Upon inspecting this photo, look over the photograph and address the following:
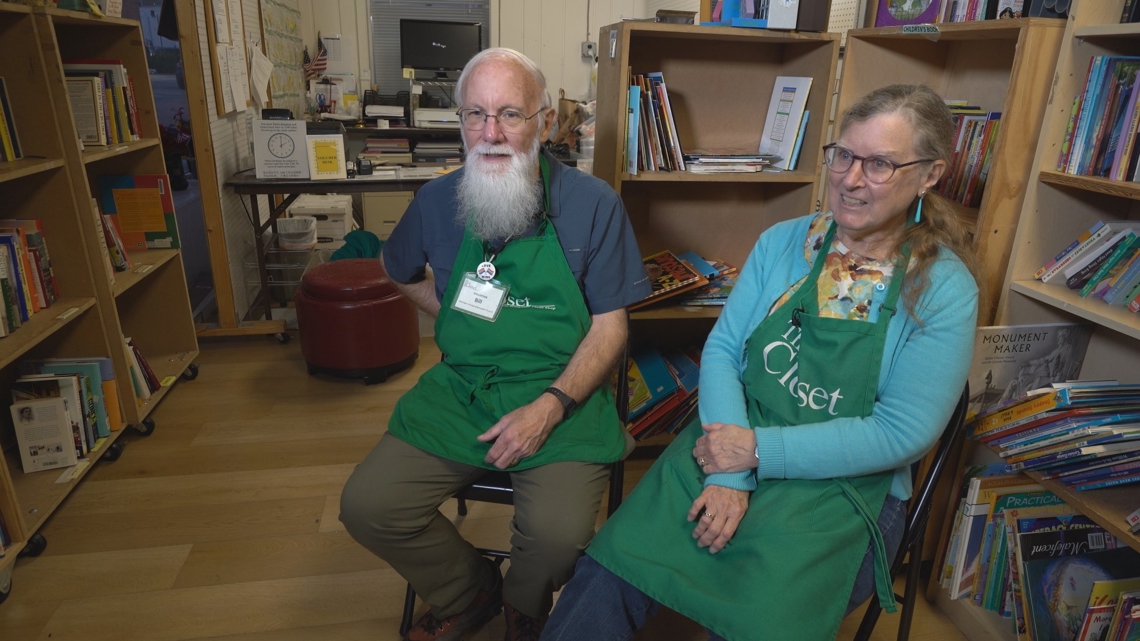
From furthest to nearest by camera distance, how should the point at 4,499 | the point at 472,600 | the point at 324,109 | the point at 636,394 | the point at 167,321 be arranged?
the point at 324,109 → the point at 167,321 → the point at 636,394 → the point at 4,499 → the point at 472,600

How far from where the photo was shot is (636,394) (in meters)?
2.45

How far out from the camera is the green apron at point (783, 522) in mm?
1175

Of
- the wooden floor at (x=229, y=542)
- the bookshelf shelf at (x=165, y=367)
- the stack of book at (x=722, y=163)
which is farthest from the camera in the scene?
the bookshelf shelf at (x=165, y=367)

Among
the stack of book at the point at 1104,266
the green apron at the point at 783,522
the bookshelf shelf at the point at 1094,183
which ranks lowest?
the green apron at the point at 783,522

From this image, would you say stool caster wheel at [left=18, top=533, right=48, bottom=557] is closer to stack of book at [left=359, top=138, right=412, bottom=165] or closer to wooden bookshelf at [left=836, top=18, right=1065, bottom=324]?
wooden bookshelf at [left=836, top=18, right=1065, bottom=324]

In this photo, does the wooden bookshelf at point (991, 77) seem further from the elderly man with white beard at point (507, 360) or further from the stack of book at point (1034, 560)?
the elderly man with white beard at point (507, 360)

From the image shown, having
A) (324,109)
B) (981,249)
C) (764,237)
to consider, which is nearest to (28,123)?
(764,237)

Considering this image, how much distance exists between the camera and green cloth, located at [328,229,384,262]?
294 cm

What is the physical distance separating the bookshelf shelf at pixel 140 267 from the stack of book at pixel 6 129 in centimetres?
56

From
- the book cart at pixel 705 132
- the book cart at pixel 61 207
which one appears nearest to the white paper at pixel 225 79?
the book cart at pixel 61 207

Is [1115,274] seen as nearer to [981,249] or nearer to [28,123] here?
[981,249]

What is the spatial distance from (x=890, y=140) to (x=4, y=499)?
2.30 meters

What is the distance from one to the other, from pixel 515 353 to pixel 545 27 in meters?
5.06

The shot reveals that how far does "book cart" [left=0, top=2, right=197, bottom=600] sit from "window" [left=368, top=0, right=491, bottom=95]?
10.4 ft
